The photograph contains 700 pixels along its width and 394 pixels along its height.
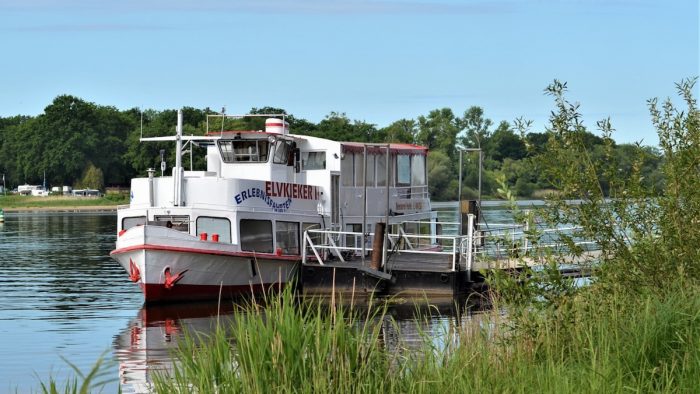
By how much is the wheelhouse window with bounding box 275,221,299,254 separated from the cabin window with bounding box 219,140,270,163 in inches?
72.5

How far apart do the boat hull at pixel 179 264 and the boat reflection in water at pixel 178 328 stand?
340mm

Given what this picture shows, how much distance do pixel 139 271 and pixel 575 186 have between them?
1280cm

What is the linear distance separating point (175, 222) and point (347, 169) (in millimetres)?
5357

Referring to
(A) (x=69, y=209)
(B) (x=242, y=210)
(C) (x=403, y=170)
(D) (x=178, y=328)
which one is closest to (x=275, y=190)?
(B) (x=242, y=210)

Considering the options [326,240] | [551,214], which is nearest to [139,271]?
[326,240]

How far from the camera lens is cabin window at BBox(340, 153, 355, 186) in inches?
1144

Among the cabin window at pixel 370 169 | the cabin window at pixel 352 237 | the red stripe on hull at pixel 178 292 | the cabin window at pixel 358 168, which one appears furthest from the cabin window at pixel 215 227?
the cabin window at pixel 370 169

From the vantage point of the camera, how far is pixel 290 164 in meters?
28.6

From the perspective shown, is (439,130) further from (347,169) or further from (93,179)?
(347,169)

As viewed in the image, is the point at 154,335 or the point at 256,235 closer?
the point at 154,335

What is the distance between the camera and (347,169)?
29375 mm

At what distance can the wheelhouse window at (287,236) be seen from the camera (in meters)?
27.1

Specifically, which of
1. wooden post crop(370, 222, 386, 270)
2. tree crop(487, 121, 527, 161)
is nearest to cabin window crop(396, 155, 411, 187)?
wooden post crop(370, 222, 386, 270)

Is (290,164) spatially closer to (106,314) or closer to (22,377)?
(106,314)
